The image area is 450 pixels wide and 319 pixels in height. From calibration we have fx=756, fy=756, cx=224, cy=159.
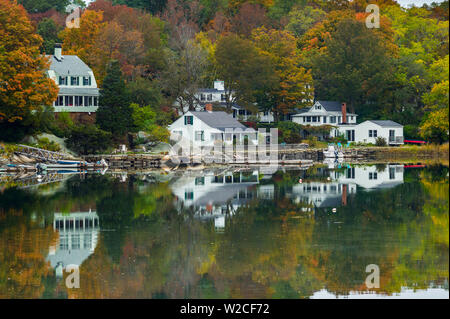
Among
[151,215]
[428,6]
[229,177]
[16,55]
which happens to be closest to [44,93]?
[16,55]

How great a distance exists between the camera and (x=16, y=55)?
7862 cm

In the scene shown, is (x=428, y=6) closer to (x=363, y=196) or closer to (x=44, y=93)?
(x=44, y=93)

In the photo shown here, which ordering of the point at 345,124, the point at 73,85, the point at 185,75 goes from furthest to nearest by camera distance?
the point at 345,124, the point at 185,75, the point at 73,85

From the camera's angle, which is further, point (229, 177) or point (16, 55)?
point (16, 55)

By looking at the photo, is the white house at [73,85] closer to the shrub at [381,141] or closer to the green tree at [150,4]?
the shrub at [381,141]

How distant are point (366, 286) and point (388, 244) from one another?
23.2 ft

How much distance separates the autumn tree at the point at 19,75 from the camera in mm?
77750

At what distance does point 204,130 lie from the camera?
3952 inches

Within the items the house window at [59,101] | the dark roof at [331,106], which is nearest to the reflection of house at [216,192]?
the house window at [59,101]

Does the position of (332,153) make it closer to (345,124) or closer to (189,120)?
(345,124)

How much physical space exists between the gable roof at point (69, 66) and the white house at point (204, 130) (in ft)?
46.7

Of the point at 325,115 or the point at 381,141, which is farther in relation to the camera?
the point at 325,115

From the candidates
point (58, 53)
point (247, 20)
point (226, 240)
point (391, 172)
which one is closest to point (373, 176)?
point (391, 172)

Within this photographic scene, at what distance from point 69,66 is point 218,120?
21.3 meters
